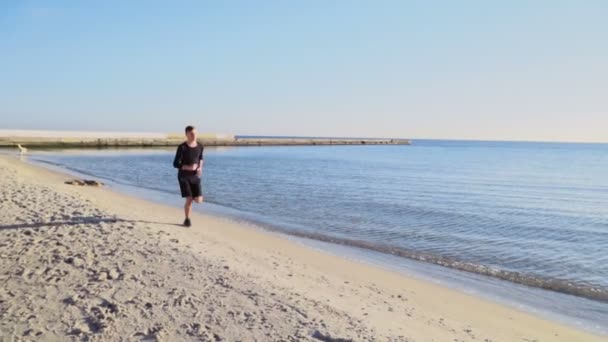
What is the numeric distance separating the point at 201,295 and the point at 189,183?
399 cm

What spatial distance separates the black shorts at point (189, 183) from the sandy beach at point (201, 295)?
2.54 ft

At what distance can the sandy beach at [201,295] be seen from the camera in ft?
13.7

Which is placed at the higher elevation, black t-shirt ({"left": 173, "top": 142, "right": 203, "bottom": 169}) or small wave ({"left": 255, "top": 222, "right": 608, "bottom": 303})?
black t-shirt ({"left": 173, "top": 142, "right": 203, "bottom": 169})

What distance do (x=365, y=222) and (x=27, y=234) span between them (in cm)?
840

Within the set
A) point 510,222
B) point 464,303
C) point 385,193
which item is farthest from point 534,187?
point 464,303

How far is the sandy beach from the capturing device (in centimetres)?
418

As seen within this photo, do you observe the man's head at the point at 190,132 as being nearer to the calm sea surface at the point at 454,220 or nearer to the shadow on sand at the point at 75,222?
the shadow on sand at the point at 75,222

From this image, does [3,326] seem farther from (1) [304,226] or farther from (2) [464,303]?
(1) [304,226]

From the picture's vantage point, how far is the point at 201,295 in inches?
196

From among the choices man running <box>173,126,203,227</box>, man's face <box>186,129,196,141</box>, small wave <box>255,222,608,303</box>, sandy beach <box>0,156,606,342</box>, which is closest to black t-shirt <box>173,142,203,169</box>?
man running <box>173,126,203,227</box>

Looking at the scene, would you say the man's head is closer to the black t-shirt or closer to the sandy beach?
the black t-shirt

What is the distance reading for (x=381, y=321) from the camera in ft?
15.8

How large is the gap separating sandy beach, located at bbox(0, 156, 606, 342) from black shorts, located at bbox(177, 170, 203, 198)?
2.54 ft

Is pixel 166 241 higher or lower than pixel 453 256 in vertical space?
higher
